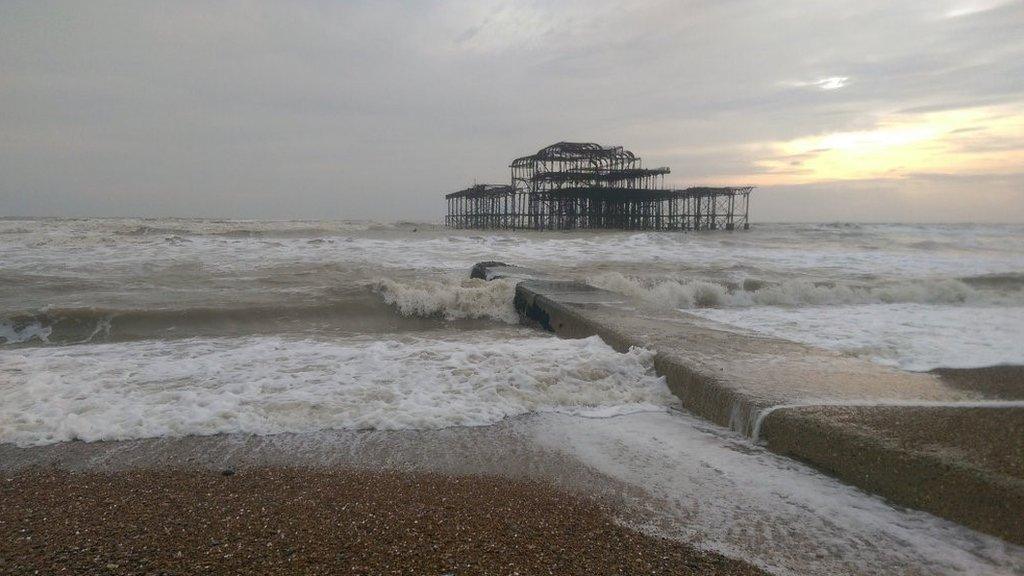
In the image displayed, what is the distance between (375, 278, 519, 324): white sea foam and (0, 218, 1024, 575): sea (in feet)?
0.10

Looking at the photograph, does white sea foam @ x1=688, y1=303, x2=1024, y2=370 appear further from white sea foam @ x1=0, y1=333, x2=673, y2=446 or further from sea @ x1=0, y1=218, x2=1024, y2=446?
white sea foam @ x1=0, y1=333, x2=673, y2=446

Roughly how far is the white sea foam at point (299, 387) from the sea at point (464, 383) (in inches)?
0.8

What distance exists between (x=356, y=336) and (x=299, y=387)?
241 centimetres

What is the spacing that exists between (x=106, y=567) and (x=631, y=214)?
41.3 metres

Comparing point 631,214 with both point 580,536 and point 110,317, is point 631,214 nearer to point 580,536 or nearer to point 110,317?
point 110,317

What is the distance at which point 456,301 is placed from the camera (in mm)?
8633

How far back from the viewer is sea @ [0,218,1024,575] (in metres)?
2.46

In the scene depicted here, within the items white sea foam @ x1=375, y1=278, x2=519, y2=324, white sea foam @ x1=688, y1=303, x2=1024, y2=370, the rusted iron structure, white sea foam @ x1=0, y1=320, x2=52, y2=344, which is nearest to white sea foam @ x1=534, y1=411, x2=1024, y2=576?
white sea foam @ x1=688, y1=303, x2=1024, y2=370

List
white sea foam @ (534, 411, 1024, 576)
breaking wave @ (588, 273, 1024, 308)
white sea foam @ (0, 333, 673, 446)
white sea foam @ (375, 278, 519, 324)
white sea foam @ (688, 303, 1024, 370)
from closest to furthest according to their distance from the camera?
white sea foam @ (534, 411, 1024, 576)
white sea foam @ (0, 333, 673, 446)
white sea foam @ (688, 303, 1024, 370)
white sea foam @ (375, 278, 519, 324)
breaking wave @ (588, 273, 1024, 308)

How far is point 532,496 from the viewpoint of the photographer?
2.67 meters

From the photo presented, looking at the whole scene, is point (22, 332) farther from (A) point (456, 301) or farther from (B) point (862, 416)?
(B) point (862, 416)

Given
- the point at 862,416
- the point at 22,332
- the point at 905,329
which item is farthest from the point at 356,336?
the point at 905,329

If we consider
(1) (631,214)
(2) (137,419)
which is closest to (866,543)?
(2) (137,419)

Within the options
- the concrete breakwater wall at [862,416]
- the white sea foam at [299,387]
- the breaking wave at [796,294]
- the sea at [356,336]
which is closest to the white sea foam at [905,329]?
the sea at [356,336]
